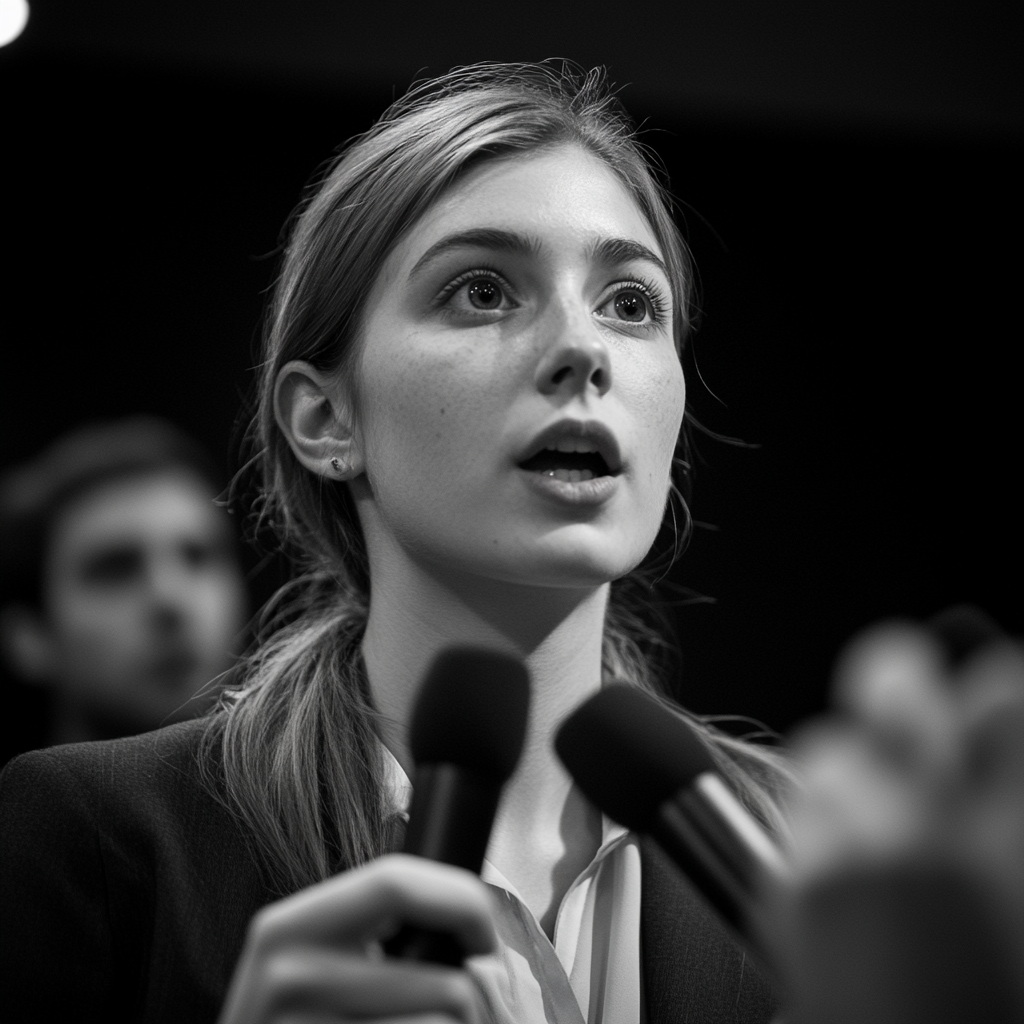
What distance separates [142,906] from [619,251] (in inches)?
30.4

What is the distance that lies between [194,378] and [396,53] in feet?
2.71

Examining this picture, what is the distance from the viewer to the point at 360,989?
2.54ft

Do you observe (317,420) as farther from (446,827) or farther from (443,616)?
(446,827)

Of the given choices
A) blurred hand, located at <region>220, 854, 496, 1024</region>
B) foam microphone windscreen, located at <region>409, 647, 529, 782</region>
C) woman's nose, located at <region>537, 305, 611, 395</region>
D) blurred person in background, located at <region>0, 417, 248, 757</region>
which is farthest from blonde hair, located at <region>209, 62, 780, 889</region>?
blurred person in background, located at <region>0, 417, 248, 757</region>

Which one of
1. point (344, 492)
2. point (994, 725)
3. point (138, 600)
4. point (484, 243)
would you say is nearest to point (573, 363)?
point (484, 243)

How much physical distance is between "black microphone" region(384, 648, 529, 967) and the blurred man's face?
5.60 feet

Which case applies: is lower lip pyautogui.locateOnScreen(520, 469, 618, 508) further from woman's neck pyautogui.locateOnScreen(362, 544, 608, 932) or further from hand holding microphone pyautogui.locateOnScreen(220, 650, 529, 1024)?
hand holding microphone pyautogui.locateOnScreen(220, 650, 529, 1024)

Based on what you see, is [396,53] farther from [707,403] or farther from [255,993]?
[255,993]

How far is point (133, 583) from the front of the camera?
2.73 m

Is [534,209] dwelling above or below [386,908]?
above

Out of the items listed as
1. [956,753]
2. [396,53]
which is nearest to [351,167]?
[956,753]

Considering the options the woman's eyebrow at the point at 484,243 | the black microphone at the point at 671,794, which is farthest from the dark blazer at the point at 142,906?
the woman's eyebrow at the point at 484,243

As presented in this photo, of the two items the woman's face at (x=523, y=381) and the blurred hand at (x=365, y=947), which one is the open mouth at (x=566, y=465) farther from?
the blurred hand at (x=365, y=947)

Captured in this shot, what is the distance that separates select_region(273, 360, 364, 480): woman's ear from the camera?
1548mm
